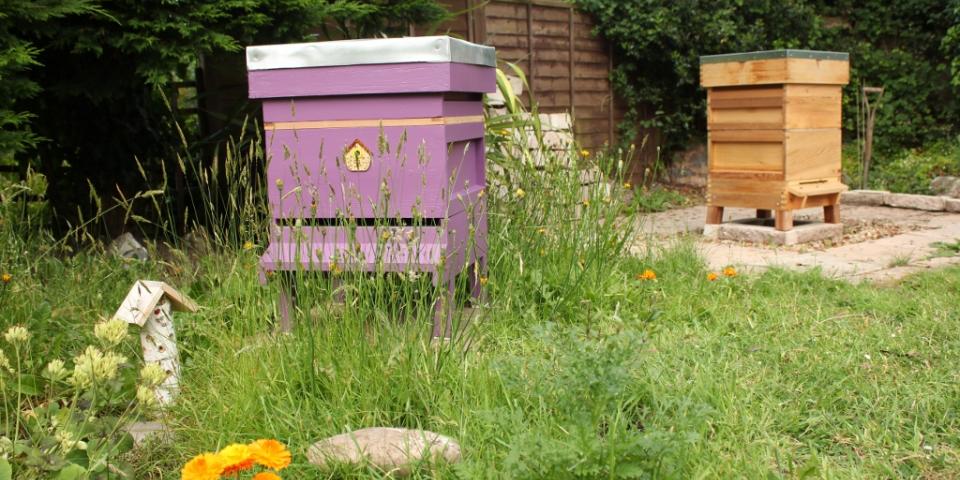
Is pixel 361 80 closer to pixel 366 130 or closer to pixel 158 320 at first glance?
pixel 366 130

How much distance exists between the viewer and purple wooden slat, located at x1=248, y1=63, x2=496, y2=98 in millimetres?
3043

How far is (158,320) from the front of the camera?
8.98 feet

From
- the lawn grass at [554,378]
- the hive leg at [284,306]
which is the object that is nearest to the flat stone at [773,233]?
the lawn grass at [554,378]

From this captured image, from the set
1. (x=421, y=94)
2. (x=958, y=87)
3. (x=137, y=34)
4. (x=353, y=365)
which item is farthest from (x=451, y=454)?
(x=958, y=87)

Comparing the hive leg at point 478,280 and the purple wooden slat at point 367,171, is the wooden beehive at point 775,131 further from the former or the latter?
the purple wooden slat at point 367,171

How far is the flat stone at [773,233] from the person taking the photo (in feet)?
20.3

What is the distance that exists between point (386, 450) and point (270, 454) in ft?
1.73

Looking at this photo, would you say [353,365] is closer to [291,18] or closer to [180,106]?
[291,18]

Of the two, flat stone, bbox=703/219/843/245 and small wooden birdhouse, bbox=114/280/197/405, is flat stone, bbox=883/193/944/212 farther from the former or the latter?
small wooden birdhouse, bbox=114/280/197/405

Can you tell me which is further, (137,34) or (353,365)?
(137,34)

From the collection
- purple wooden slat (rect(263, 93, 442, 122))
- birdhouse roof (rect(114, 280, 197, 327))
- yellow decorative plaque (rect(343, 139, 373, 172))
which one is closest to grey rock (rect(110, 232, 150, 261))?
purple wooden slat (rect(263, 93, 442, 122))

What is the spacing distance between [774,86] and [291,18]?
341cm

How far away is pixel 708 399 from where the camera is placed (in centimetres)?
251

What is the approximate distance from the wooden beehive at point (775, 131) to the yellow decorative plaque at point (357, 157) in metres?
3.86
